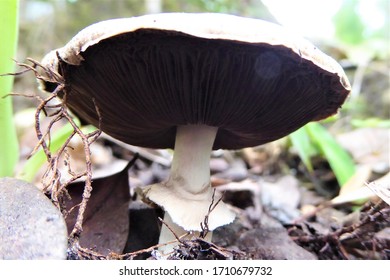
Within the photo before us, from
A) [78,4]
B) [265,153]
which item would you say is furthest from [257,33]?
[78,4]

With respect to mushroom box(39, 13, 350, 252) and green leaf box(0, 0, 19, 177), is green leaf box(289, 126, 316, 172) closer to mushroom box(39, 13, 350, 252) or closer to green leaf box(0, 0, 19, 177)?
mushroom box(39, 13, 350, 252)

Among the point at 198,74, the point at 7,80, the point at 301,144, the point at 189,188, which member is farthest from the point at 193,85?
the point at 301,144

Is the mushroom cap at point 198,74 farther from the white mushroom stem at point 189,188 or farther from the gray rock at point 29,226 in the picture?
the gray rock at point 29,226

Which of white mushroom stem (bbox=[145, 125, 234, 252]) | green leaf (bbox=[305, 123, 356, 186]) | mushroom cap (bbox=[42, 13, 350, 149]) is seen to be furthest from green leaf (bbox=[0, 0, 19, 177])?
green leaf (bbox=[305, 123, 356, 186])

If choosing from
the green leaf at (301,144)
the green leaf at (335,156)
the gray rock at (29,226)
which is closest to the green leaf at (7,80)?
the gray rock at (29,226)

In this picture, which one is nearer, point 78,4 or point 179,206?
point 179,206
